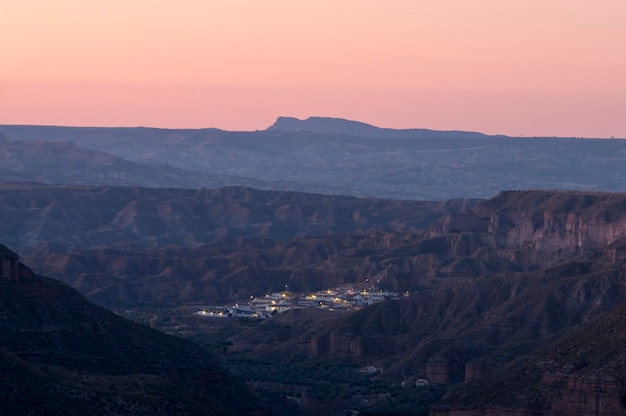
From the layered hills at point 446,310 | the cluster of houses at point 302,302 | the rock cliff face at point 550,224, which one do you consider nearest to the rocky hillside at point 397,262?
the rock cliff face at point 550,224

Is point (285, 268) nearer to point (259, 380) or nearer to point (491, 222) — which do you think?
point (491, 222)

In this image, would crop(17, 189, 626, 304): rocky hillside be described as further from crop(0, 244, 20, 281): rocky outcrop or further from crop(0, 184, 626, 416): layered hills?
crop(0, 244, 20, 281): rocky outcrop

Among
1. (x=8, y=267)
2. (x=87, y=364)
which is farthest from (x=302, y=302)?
(x=87, y=364)

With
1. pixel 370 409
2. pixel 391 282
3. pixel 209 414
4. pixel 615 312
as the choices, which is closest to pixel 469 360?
pixel 370 409

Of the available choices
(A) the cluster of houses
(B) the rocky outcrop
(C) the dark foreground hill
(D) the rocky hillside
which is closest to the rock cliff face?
(D) the rocky hillside

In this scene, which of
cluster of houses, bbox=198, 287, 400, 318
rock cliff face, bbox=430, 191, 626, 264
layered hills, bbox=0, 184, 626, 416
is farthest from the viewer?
rock cliff face, bbox=430, 191, 626, 264

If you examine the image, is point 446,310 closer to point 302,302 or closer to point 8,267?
point 302,302
